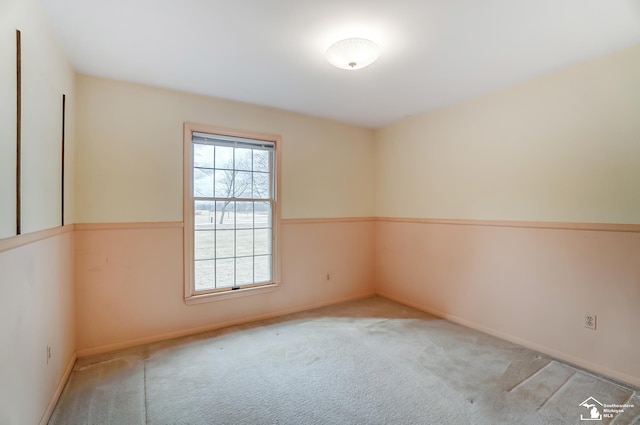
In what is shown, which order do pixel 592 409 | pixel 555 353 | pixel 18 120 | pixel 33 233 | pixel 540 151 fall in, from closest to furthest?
pixel 18 120, pixel 33 233, pixel 592 409, pixel 555 353, pixel 540 151

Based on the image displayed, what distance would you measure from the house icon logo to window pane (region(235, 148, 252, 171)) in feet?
11.3

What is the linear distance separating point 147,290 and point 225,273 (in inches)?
29.8

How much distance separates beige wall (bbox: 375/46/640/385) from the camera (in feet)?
7.18

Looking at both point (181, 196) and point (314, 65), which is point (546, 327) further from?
point (181, 196)

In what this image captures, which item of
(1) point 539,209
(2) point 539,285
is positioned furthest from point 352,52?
(2) point 539,285

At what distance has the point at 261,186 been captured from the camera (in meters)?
3.46

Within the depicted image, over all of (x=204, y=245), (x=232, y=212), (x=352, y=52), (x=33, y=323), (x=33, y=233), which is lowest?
(x=33, y=323)

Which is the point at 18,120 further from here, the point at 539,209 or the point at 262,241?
the point at 539,209

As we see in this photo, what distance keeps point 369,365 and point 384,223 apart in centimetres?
225

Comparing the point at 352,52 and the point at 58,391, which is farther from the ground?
the point at 352,52

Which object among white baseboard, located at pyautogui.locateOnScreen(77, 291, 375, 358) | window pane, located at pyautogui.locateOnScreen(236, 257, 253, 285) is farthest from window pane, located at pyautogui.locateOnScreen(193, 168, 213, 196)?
white baseboard, located at pyautogui.locateOnScreen(77, 291, 375, 358)

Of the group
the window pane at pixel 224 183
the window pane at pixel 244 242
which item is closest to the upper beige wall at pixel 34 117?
the window pane at pixel 224 183

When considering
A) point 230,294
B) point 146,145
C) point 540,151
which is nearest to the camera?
point 540,151

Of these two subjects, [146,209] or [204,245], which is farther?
[204,245]
